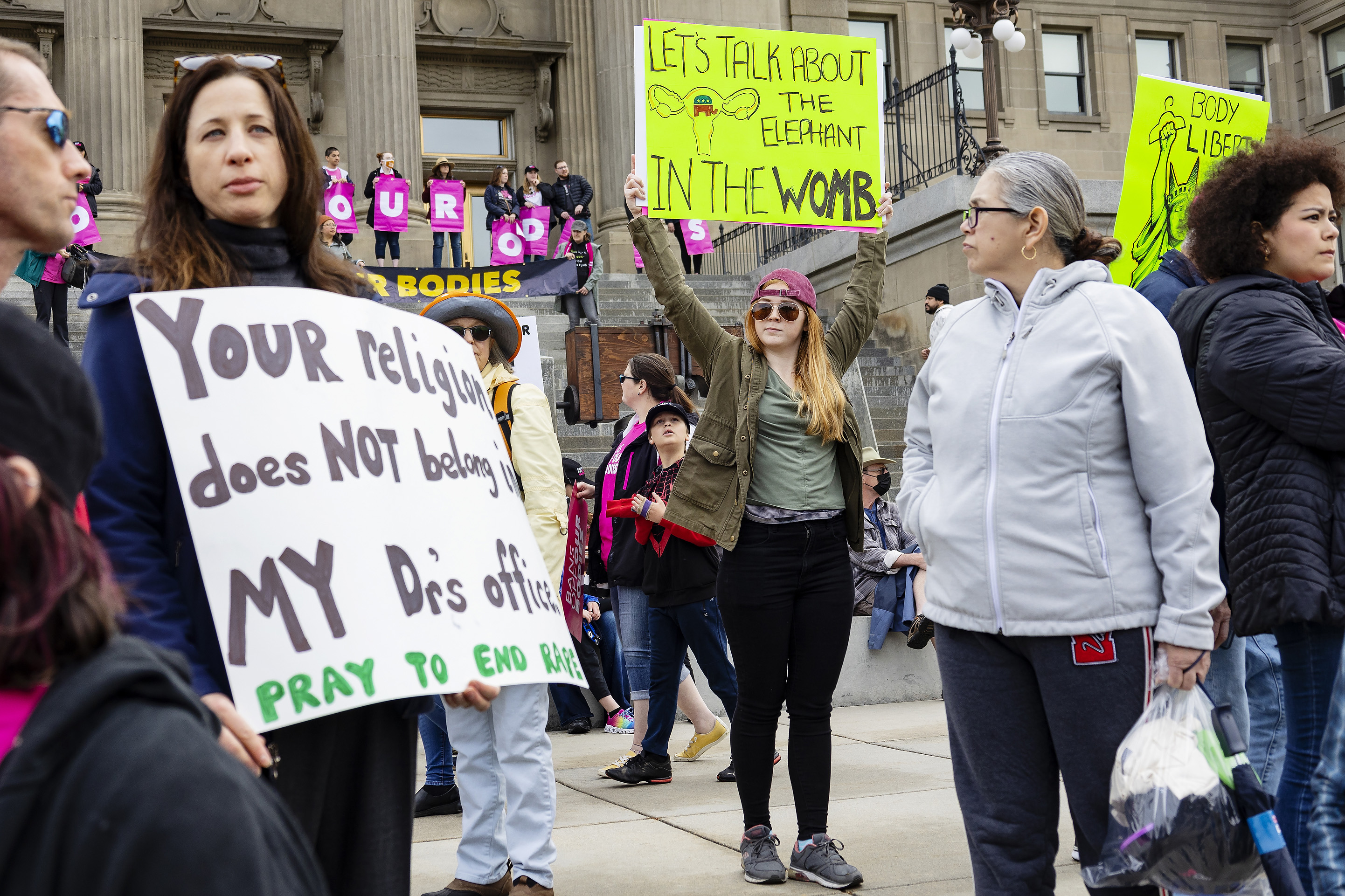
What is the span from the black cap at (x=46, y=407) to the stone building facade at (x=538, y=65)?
719 inches

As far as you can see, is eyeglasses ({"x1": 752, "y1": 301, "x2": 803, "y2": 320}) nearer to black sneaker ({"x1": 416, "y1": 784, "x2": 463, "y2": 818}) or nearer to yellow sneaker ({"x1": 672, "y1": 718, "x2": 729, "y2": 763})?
black sneaker ({"x1": 416, "y1": 784, "x2": 463, "y2": 818})

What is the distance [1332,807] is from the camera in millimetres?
2660

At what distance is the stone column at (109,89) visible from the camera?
2098cm

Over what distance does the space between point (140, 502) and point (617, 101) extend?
74.3 feet

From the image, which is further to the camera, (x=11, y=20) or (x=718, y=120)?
(x=11, y=20)

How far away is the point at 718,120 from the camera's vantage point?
248 inches

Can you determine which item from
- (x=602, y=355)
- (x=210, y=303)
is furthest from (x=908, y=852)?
(x=602, y=355)

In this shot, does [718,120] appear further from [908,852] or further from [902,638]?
[902,638]

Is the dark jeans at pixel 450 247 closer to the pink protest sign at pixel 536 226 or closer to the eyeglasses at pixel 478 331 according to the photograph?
the pink protest sign at pixel 536 226

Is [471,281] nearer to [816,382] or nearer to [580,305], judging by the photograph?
[580,305]

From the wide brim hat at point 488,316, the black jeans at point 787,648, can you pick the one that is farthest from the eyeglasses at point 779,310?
the wide brim hat at point 488,316

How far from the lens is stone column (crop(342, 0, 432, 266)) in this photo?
22188 millimetres

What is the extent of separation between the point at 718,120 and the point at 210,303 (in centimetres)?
442

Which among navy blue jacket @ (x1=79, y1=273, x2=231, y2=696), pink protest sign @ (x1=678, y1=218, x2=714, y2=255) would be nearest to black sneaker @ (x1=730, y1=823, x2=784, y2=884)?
navy blue jacket @ (x1=79, y1=273, x2=231, y2=696)
